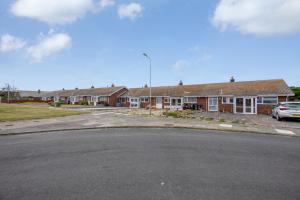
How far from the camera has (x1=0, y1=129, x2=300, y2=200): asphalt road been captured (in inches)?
186

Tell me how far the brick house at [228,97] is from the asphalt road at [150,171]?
2088 cm

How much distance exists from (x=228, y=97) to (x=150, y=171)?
2990cm

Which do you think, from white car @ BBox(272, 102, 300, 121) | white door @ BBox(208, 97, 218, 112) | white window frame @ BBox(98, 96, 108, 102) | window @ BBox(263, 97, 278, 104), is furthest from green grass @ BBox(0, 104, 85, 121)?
white window frame @ BBox(98, 96, 108, 102)

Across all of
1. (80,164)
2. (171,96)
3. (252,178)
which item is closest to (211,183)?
(252,178)

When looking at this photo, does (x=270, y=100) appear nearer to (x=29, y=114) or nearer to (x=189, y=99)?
(x=189, y=99)

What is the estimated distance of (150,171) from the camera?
606 cm

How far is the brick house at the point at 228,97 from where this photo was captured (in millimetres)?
29969

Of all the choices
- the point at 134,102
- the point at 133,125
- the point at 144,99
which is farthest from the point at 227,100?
the point at 134,102

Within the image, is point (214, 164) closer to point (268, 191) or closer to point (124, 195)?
point (268, 191)

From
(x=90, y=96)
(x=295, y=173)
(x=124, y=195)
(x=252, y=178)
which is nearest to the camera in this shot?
(x=124, y=195)

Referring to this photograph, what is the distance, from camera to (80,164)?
683 centimetres

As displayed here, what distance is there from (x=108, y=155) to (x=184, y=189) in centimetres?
366

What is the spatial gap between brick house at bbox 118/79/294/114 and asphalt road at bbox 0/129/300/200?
20.9 metres

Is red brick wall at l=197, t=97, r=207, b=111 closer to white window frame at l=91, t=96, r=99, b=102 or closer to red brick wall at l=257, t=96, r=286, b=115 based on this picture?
red brick wall at l=257, t=96, r=286, b=115
